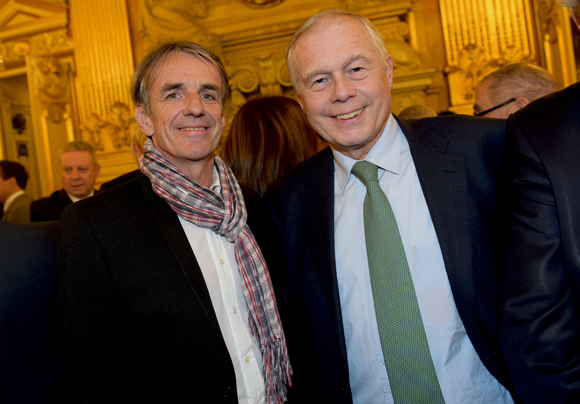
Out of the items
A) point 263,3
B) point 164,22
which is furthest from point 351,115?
point 263,3

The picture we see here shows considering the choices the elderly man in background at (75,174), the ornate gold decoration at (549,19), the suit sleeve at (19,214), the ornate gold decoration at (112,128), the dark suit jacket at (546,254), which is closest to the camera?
the dark suit jacket at (546,254)

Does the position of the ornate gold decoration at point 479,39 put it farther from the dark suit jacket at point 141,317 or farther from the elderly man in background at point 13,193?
the dark suit jacket at point 141,317

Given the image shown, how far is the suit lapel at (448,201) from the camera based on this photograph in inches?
49.7

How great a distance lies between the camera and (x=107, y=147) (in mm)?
7312

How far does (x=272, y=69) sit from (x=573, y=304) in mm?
4991

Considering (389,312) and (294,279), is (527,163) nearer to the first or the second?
(389,312)

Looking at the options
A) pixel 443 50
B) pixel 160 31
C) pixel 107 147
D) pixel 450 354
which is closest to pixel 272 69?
pixel 160 31

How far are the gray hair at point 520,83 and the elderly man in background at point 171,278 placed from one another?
160 cm

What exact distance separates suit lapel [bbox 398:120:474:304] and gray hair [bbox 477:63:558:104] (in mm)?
1238

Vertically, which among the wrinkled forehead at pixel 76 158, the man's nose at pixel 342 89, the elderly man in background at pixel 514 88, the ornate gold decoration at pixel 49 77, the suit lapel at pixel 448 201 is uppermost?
the ornate gold decoration at pixel 49 77

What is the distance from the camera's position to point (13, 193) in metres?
4.50

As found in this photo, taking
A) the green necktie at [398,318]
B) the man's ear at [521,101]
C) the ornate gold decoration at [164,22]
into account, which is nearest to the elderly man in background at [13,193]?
the ornate gold decoration at [164,22]

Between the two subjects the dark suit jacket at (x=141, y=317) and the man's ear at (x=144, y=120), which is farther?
the man's ear at (x=144, y=120)

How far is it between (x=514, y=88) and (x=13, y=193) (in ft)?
14.5
